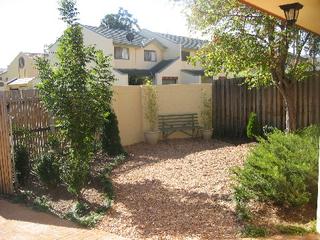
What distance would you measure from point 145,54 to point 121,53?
116 inches

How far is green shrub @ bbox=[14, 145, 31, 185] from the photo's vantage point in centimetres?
707

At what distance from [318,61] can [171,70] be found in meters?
21.7

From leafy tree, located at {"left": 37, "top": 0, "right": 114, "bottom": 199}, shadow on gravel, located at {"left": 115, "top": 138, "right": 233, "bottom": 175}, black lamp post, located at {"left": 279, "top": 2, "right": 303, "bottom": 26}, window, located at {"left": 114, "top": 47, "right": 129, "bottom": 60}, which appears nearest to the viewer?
black lamp post, located at {"left": 279, "top": 2, "right": 303, "bottom": 26}

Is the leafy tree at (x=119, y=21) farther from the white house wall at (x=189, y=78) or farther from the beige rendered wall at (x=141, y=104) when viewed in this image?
the beige rendered wall at (x=141, y=104)

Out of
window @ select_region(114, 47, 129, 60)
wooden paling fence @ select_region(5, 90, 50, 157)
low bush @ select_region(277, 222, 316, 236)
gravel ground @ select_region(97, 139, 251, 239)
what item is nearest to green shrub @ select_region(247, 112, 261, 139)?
gravel ground @ select_region(97, 139, 251, 239)

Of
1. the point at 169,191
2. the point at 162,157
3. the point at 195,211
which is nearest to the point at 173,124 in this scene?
the point at 162,157

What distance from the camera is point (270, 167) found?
5074 millimetres

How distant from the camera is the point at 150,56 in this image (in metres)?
32.5

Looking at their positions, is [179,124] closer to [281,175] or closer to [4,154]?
[4,154]

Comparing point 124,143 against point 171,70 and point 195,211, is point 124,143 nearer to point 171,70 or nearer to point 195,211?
point 195,211

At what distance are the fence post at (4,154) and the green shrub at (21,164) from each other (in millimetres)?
324

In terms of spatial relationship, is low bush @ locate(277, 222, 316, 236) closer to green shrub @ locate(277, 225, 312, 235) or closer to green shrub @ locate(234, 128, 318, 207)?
green shrub @ locate(277, 225, 312, 235)

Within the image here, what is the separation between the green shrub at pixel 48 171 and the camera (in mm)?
6586

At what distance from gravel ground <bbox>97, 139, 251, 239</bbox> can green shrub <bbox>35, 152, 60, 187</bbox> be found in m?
1.12
